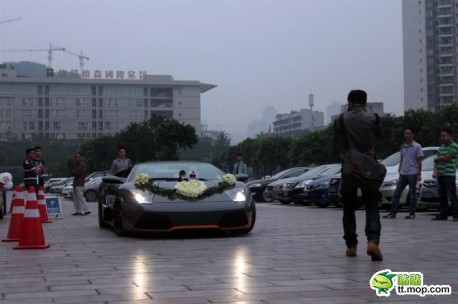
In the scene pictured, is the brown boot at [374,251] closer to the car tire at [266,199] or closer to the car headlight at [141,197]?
the car headlight at [141,197]

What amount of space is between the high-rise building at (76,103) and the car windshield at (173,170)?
445 ft

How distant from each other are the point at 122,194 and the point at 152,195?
56cm

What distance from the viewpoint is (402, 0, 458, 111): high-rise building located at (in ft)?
443

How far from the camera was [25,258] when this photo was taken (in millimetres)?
7945

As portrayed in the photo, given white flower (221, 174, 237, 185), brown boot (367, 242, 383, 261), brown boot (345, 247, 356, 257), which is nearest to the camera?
brown boot (367, 242, 383, 261)

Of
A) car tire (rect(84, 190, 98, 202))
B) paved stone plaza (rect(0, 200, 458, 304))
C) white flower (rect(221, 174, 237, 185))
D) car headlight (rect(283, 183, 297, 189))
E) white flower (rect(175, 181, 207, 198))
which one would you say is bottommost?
car tire (rect(84, 190, 98, 202))

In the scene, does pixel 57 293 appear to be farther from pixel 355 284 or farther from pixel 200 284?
pixel 355 284

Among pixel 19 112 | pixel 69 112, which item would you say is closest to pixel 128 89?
pixel 69 112

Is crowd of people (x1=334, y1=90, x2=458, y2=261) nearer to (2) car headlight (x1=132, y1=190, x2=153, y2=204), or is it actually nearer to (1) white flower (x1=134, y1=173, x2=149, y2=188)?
(2) car headlight (x1=132, y1=190, x2=153, y2=204)

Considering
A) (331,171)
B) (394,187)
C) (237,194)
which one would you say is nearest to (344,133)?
(237,194)

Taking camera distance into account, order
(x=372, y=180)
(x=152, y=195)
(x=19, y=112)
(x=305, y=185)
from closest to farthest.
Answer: (x=372, y=180)
(x=152, y=195)
(x=305, y=185)
(x=19, y=112)

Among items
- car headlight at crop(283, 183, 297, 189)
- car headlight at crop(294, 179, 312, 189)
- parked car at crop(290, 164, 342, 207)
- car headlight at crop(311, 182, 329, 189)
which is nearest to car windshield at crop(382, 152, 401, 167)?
parked car at crop(290, 164, 342, 207)

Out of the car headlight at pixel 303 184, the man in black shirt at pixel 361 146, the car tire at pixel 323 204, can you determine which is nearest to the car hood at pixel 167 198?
the man in black shirt at pixel 361 146

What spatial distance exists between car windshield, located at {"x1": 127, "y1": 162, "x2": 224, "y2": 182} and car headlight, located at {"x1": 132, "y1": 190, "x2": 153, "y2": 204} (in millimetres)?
727
